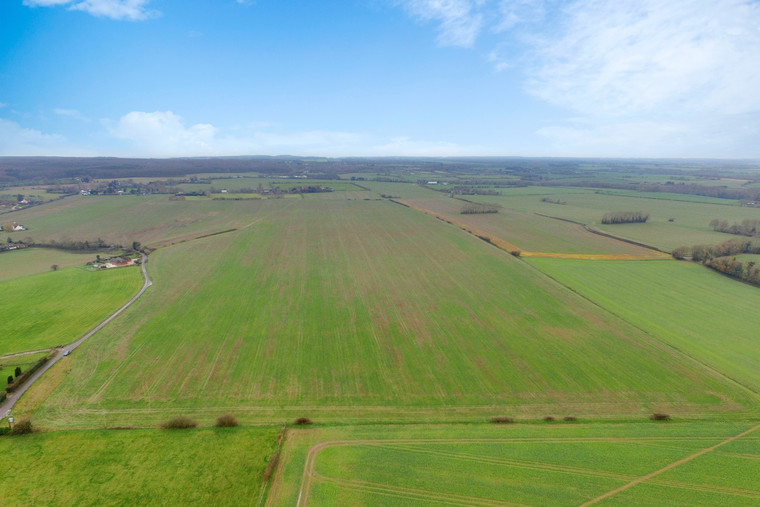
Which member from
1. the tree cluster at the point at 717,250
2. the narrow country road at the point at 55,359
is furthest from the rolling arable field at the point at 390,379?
the tree cluster at the point at 717,250

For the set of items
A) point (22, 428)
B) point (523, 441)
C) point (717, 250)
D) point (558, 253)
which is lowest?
point (523, 441)

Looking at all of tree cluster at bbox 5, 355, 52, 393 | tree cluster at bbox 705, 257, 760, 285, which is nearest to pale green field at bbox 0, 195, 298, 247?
tree cluster at bbox 5, 355, 52, 393

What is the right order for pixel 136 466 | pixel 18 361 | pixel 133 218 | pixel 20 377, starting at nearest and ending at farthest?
pixel 136 466, pixel 20 377, pixel 18 361, pixel 133 218

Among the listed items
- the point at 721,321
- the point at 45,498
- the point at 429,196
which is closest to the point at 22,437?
the point at 45,498

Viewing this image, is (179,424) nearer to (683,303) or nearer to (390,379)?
(390,379)

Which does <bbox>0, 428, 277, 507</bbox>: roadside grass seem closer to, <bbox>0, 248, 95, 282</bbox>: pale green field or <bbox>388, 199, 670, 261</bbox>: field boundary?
<bbox>0, 248, 95, 282</bbox>: pale green field

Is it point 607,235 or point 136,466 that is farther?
point 607,235

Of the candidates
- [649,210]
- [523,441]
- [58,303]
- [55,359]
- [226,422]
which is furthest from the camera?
[649,210]

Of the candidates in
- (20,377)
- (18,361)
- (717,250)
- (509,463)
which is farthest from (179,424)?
(717,250)

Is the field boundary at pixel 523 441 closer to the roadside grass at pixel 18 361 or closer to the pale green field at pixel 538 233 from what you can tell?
the roadside grass at pixel 18 361
